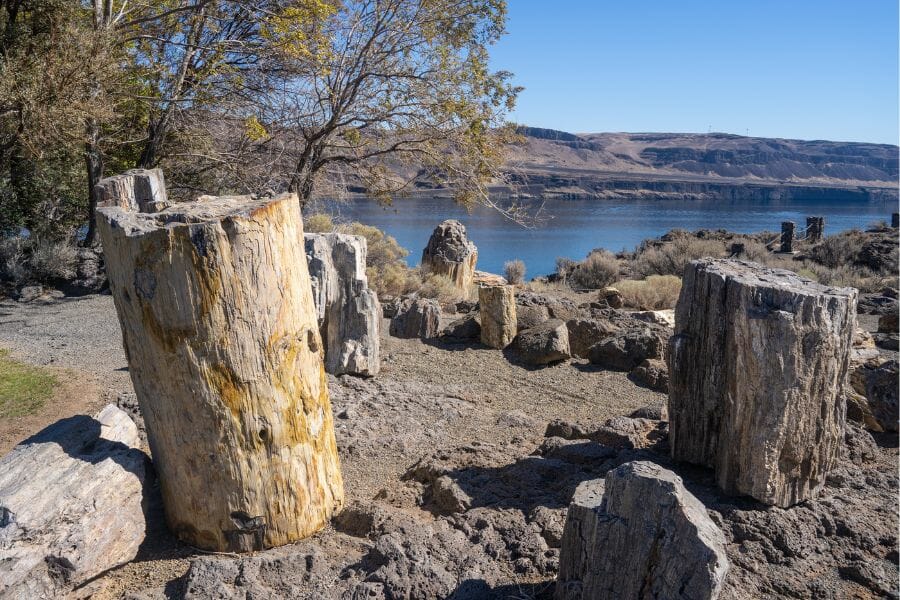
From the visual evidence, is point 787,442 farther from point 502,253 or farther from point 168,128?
point 502,253

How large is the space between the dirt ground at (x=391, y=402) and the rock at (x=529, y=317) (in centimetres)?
69

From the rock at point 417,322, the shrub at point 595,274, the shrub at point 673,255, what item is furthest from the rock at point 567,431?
the shrub at point 673,255

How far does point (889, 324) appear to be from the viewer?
9312 millimetres

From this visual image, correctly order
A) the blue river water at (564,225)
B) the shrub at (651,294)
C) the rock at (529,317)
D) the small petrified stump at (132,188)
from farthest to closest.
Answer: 1. the blue river water at (564,225)
2. the shrub at (651,294)
3. the rock at (529,317)
4. the small petrified stump at (132,188)

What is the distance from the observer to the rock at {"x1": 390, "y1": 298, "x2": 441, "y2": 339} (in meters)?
8.07

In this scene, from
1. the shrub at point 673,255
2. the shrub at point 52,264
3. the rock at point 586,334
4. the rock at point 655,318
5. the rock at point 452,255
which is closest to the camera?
the rock at point 586,334

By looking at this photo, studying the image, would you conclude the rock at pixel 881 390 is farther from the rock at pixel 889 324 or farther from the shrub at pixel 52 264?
the shrub at pixel 52 264

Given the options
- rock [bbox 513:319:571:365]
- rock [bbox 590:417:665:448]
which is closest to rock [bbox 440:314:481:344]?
rock [bbox 513:319:571:365]

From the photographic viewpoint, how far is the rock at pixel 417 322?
26.5 ft

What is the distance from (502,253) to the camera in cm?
2720

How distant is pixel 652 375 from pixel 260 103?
25.3 ft

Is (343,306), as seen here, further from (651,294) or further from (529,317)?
(651,294)

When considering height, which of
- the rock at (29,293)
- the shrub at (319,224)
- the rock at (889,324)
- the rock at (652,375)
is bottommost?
the rock at (889,324)

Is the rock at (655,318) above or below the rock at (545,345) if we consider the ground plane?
below
